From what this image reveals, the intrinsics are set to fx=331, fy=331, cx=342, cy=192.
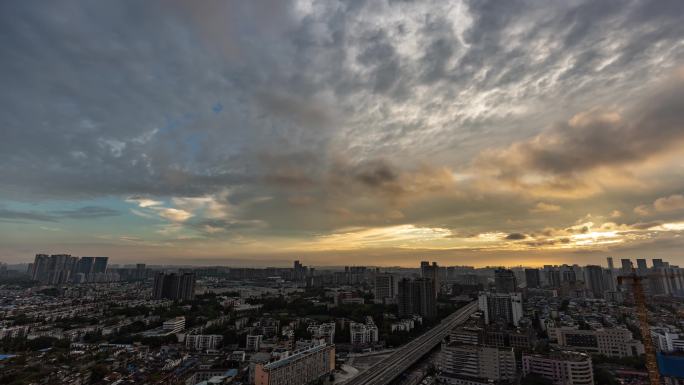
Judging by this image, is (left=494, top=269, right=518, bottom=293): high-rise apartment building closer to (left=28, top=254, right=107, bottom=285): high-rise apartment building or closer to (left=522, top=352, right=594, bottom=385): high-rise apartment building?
(left=522, top=352, right=594, bottom=385): high-rise apartment building

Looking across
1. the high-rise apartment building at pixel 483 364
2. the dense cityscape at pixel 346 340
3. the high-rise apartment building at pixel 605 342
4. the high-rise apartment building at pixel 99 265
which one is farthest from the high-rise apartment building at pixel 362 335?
the high-rise apartment building at pixel 99 265

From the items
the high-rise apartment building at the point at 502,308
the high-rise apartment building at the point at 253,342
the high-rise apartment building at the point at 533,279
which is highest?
the high-rise apartment building at the point at 533,279

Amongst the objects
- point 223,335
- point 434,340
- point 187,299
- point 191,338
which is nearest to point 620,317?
point 434,340

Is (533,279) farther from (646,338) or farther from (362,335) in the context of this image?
(646,338)

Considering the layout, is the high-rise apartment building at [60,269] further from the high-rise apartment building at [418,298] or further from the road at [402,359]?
the road at [402,359]

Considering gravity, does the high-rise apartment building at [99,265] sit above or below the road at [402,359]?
above

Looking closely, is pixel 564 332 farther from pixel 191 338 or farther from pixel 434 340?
pixel 191 338
